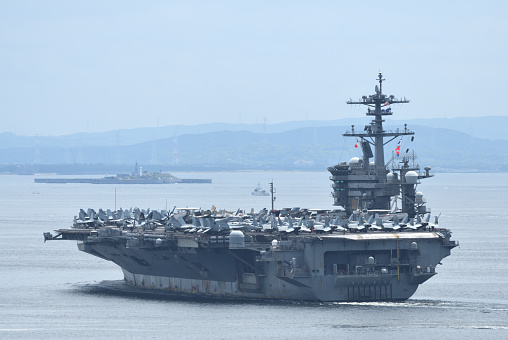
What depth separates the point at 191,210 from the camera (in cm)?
6006

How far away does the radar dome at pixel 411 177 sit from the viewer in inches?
2066

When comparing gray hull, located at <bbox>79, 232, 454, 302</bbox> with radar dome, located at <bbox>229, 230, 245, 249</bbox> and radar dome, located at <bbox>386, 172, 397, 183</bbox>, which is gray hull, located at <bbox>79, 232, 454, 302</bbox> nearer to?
radar dome, located at <bbox>229, 230, 245, 249</bbox>

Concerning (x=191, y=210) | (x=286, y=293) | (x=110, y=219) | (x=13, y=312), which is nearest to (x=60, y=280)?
(x=110, y=219)

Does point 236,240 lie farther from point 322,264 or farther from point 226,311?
point 322,264

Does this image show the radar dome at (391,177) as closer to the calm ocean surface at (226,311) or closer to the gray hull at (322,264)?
the calm ocean surface at (226,311)

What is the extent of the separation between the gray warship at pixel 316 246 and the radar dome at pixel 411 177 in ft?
0.16

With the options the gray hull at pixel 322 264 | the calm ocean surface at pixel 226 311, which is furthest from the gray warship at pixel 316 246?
the calm ocean surface at pixel 226 311

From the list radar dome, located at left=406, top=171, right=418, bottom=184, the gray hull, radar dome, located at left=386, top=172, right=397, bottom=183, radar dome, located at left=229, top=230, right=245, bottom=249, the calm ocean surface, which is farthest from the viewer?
radar dome, located at left=386, top=172, right=397, bottom=183

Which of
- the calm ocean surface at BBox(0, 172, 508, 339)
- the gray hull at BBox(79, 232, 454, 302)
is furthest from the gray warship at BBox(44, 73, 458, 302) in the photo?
the calm ocean surface at BBox(0, 172, 508, 339)

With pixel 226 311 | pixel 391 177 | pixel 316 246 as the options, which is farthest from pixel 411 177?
pixel 226 311

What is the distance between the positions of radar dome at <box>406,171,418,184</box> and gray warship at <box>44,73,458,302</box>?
0.16 ft

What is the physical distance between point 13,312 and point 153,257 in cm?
761

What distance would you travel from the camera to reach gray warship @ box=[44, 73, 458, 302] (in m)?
46.9

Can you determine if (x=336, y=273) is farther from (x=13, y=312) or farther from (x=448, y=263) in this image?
(x=448, y=263)
